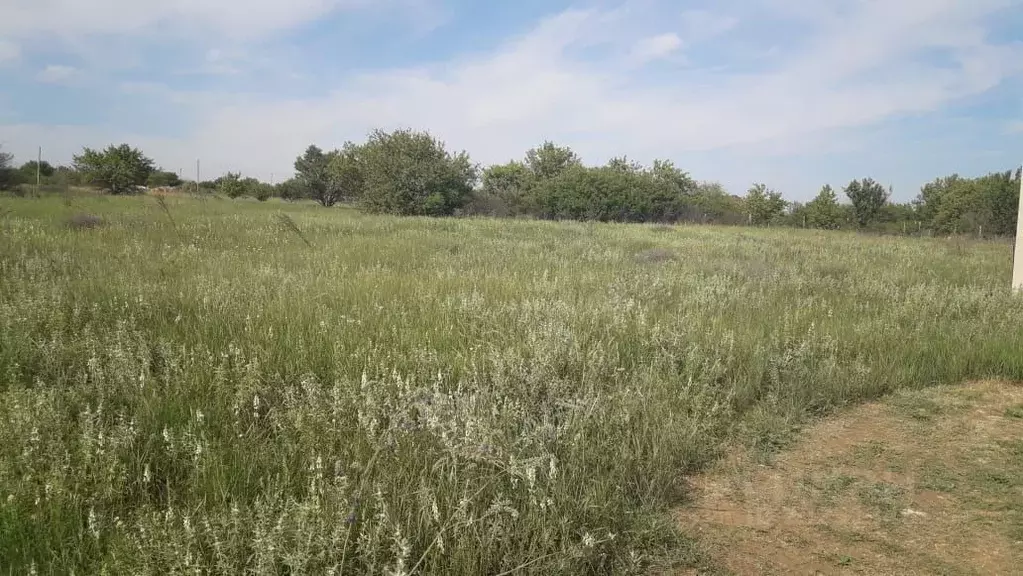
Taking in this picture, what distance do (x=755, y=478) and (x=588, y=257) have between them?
349 inches

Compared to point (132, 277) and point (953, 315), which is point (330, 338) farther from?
point (953, 315)

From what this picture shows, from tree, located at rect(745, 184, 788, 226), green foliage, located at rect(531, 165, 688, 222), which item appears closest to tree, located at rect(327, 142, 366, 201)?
green foliage, located at rect(531, 165, 688, 222)

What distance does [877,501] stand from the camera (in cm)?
290

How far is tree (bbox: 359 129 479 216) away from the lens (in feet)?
107

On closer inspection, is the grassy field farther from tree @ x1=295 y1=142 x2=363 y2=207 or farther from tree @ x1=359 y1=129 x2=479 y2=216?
tree @ x1=295 y1=142 x2=363 y2=207

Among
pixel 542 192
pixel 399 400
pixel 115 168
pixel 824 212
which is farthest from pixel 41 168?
pixel 824 212

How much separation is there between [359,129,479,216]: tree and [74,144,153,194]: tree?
18624 mm

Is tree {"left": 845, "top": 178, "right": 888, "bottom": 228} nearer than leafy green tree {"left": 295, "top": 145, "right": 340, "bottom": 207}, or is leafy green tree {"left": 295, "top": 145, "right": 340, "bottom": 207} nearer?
tree {"left": 845, "top": 178, "right": 888, "bottom": 228}

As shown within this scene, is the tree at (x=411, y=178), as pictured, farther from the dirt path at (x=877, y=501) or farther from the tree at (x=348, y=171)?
the dirt path at (x=877, y=501)

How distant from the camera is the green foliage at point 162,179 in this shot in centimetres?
4666

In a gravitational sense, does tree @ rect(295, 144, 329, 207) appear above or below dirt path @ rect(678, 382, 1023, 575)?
above

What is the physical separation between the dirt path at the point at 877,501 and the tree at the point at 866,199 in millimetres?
44038

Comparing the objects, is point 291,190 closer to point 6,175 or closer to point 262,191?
point 262,191

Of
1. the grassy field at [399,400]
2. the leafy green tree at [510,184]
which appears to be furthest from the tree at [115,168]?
the grassy field at [399,400]
